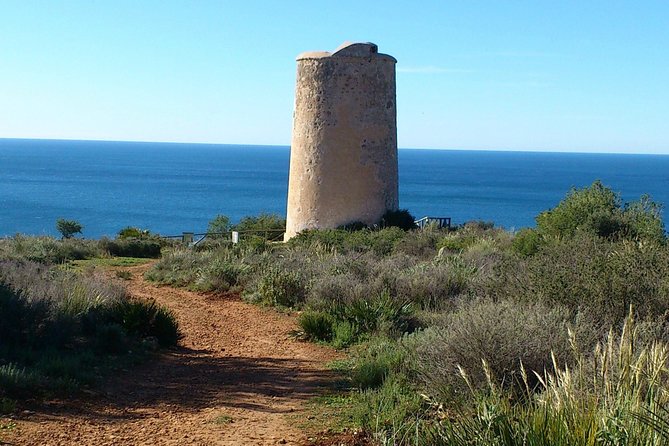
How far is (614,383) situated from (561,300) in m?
3.54

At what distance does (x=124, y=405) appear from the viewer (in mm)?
6871

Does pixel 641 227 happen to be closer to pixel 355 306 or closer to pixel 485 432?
pixel 355 306

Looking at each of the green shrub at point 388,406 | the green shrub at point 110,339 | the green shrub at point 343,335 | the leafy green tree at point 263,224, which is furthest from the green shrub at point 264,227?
the green shrub at point 388,406

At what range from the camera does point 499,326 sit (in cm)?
657

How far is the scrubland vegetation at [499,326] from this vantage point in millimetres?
4051

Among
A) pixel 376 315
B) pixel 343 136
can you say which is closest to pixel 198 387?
pixel 376 315

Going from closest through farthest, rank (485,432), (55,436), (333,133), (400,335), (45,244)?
(485,432)
(55,436)
(400,335)
(45,244)
(333,133)

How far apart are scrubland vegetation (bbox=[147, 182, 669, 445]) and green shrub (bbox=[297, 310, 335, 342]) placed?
0.02m

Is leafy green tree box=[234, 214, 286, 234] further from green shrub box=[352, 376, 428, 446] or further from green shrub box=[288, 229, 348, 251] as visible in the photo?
green shrub box=[352, 376, 428, 446]

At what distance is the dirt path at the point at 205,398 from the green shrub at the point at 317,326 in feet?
0.80

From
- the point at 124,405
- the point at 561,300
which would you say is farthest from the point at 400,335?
the point at 124,405

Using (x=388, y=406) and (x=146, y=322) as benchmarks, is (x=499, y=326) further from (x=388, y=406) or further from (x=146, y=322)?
(x=146, y=322)

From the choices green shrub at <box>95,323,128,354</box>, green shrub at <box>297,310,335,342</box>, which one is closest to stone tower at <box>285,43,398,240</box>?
green shrub at <box>297,310,335,342</box>

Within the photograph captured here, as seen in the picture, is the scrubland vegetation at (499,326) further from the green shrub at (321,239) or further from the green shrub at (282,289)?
the green shrub at (321,239)
